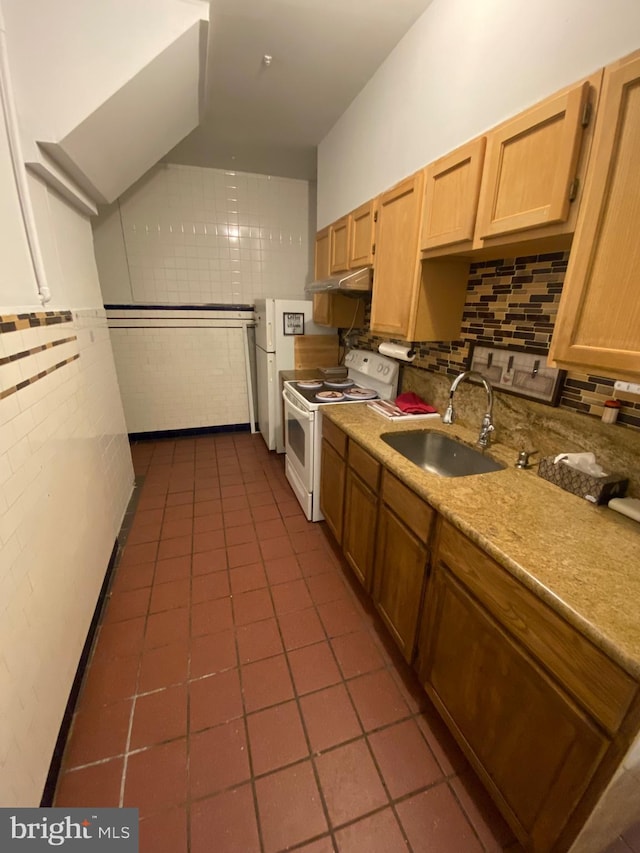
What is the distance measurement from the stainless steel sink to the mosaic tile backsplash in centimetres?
40

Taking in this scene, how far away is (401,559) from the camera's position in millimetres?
1388

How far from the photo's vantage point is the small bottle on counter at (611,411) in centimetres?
111

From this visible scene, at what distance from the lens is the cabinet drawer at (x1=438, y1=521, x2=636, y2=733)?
2.19ft

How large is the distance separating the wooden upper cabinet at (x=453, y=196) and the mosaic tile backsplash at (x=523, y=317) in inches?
12.4

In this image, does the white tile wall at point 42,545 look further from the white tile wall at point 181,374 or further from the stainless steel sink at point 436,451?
the white tile wall at point 181,374

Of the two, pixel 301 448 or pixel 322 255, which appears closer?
pixel 301 448

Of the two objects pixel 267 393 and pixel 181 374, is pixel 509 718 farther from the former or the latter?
pixel 181 374

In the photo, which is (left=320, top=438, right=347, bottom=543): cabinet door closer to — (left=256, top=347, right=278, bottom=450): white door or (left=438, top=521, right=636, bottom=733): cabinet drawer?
(left=438, top=521, right=636, bottom=733): cabinet drawer

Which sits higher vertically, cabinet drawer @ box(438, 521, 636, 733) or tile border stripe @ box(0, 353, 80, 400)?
tile border stripe @ box(0, 353, 80, 400)

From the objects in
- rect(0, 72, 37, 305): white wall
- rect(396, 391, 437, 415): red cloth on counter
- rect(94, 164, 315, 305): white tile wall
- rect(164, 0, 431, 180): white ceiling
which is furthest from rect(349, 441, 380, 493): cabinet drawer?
rect(94, 164, 315, 305): white tile wall

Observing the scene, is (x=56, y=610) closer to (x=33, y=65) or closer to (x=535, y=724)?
(x=535, y=724)

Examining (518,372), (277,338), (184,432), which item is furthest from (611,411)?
(184,432)

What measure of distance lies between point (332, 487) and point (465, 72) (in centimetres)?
198

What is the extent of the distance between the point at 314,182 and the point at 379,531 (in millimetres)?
3702
